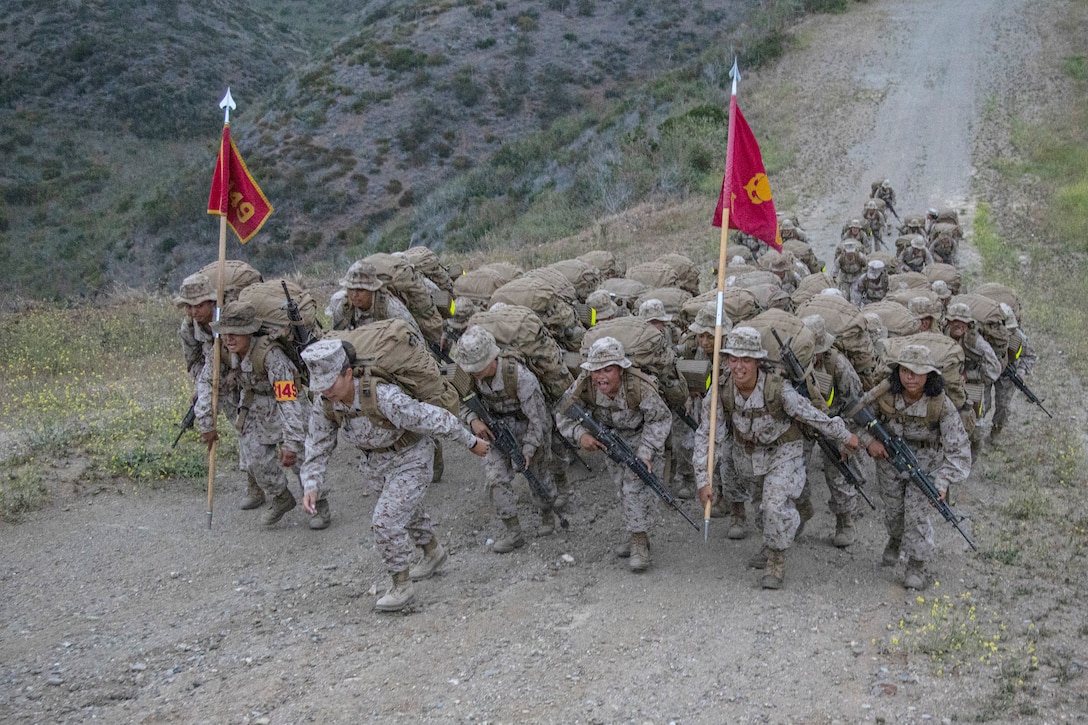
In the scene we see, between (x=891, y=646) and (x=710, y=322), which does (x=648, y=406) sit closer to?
(x=710, y=322)

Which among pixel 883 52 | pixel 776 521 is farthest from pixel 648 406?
pixel 883 52

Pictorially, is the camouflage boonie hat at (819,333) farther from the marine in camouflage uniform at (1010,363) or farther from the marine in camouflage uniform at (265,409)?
the marine in camouflage uniform at (265,409)

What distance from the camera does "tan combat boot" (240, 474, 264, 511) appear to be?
901 centimetres

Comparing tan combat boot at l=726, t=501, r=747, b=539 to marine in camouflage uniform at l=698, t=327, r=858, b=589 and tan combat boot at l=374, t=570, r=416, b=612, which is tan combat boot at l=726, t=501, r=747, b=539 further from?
tan combat boot at l=374, t=570, r=416, b=612

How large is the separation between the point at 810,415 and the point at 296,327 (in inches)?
174

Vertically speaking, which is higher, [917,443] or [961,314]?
[961,314]

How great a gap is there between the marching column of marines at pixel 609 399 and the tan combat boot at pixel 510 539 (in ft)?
0.06

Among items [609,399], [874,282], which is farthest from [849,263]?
[609,399]

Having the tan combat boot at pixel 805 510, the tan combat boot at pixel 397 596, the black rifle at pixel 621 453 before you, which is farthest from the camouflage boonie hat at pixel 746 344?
the tan combat boot at pixel 397 596

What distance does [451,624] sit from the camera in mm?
6594

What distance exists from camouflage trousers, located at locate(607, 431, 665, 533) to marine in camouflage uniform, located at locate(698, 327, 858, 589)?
1.97ft

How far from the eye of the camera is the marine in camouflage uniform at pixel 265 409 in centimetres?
Result: 783

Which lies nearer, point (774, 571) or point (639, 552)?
point (774, 571)

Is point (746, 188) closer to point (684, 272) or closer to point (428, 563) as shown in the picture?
point (684, 272)
